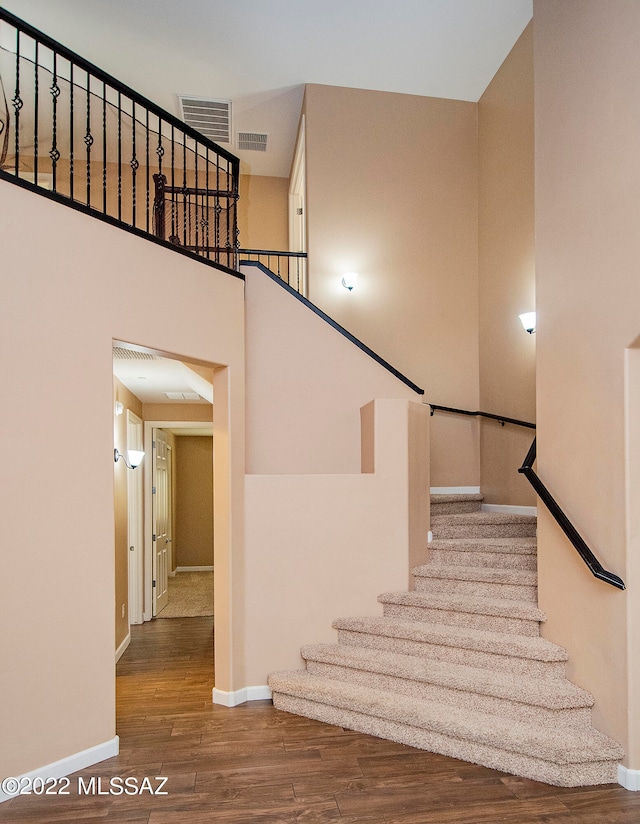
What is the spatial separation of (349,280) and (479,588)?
3.63m

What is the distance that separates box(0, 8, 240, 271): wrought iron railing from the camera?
147 inches

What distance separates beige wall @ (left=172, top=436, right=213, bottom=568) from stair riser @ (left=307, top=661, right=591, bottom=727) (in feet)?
27.1

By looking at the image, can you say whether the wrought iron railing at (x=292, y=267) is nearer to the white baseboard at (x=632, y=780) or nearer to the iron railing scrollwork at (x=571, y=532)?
the iron railing scrollwork at (x=571, y=532)

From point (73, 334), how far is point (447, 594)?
298 centimetres

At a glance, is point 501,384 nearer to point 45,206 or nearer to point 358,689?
point 358,689

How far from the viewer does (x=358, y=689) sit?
4074mm

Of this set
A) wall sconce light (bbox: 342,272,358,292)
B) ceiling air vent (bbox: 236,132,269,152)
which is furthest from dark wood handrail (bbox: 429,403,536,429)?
ceiling air vent (bbox: 236,132,269,152)

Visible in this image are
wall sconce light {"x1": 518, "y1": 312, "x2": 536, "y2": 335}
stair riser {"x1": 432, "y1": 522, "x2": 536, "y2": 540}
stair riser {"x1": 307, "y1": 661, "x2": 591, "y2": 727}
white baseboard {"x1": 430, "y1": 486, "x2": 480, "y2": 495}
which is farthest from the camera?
white baseboard {"x1": 430, "y1": 486, "x2": 480, "y2": 495}

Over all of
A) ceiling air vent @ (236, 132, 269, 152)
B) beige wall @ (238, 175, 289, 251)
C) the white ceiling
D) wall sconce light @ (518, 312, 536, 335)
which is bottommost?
wall sconce light @ (518, 312, 536, 335)

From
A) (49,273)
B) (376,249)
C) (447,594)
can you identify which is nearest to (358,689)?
(447,594)

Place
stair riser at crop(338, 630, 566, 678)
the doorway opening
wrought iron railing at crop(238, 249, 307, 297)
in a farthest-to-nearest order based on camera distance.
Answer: the doorway opening
wrought iron railing at crop(238, 249, 307, 297)
stair riser at crop(338, 630, 566, 678)

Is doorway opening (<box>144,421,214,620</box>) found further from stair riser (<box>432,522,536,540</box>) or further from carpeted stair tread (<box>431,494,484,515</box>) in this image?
stair riser (<box>432,522,536,540</box>)

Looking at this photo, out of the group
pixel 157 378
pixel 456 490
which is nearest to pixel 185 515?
pixel 157 378

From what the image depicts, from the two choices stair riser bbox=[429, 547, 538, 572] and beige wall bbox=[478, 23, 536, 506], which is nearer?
stair riser bbox=[429, 547, 538, 572]
